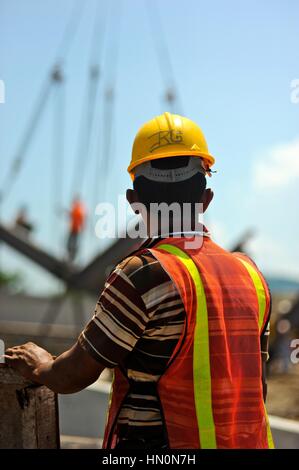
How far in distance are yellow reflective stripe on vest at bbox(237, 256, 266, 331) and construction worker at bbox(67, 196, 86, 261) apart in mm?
11703

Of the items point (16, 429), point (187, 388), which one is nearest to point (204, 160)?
point (187, 388)

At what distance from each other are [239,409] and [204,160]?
858 millimetres

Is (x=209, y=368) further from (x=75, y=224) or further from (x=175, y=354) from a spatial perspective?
(x=75, y=224)

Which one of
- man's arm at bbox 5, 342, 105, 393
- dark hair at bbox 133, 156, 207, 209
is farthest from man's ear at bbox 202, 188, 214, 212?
man's arm at bbox 5, 342, 105, 393

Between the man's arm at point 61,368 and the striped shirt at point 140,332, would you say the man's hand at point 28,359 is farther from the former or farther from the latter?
the striped shirt at point 140,332

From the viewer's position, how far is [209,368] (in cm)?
202

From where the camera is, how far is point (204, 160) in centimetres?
231

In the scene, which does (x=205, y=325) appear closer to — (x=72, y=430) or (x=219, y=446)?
(x=219, y=446)

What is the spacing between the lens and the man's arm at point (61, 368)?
80.4 inches

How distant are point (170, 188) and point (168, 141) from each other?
20 centimetres

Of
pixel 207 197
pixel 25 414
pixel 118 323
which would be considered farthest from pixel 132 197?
pixel 25 414

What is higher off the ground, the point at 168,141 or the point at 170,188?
the point at 168,141

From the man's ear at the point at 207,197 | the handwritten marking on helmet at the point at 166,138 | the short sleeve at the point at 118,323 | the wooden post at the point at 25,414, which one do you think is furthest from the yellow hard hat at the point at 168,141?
the wooden post at the point at 25,414

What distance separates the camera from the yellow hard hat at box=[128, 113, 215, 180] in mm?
2252
